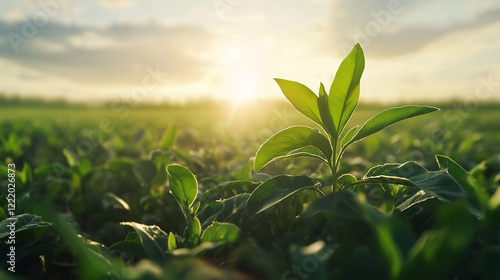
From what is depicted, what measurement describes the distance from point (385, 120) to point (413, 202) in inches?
12.0

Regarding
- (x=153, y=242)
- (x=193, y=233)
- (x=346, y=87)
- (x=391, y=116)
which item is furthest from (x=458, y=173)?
(x=153, y=242)

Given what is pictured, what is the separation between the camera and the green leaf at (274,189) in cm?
114

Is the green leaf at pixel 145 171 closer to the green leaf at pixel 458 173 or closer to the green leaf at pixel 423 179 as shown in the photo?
the green leaf at pixel 423 179

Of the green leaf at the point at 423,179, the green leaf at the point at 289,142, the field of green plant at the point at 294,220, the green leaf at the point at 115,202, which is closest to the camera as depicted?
the field of green plant at the point at 294,220

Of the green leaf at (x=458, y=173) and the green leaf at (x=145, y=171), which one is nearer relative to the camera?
the green leaf at (x=458, y=173)

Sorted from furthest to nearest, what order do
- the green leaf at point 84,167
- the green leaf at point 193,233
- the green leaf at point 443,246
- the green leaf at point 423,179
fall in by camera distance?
the green leaf at point 84,167
the green leaf at point 193,233
the green leaf at point 423,179
the green leaf at point 443,246

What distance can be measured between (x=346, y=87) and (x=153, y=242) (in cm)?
82

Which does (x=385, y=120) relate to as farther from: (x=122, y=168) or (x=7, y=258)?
(x=122, y=168)

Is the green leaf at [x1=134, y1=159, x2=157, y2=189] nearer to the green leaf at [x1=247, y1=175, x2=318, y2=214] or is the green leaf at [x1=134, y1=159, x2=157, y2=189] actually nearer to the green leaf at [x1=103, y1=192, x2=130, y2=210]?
the green leaf at [x1=103, y1=192, x2=130, y2=210]

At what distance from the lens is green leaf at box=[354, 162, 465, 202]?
93 cm

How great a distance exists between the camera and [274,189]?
118 centimetres

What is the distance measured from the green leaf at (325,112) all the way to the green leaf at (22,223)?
43.4 inches

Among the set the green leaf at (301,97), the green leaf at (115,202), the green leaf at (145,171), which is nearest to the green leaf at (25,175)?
the green leaf at (115,202)

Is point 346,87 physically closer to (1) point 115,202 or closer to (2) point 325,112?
A: (2) point 325,112
